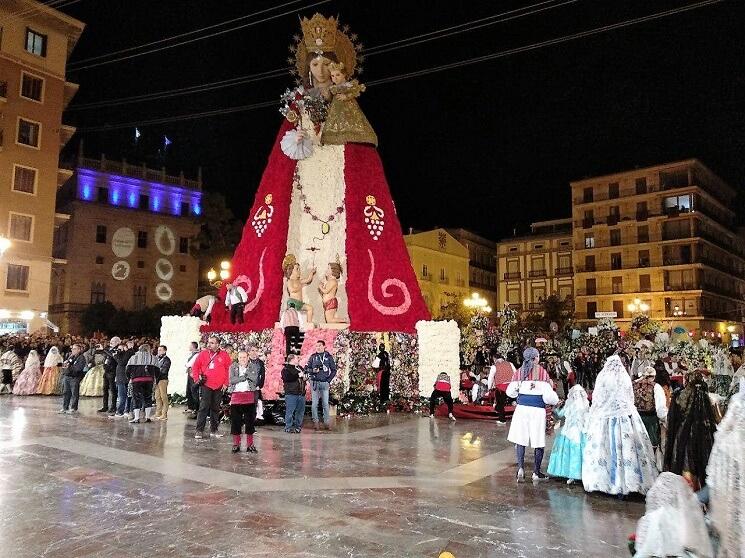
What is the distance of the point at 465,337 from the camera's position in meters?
20.6

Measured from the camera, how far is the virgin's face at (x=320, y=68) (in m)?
17.0

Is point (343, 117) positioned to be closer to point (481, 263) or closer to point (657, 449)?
point (657, 449)

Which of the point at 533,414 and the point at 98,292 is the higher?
the point at 98,292

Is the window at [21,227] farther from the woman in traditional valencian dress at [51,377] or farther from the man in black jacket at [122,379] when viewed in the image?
the man in black jacket at [122,379]

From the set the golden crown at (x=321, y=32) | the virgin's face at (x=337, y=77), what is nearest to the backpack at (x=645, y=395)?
the virgin's face at (x=337, y=77)

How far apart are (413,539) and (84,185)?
46.1 m

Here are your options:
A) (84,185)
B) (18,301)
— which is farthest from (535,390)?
(84,185)

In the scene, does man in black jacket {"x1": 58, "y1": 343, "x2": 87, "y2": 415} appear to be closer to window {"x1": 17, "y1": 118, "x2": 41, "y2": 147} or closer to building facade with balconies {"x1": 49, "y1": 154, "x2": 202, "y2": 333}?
window {"x1": 17, "y1": 118, "x2": 41, "y2": 147}

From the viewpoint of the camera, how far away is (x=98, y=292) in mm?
44906

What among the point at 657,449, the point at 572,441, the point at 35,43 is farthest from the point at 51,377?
the point at 35,43

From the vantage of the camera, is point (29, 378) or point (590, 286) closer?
point (29, 378)

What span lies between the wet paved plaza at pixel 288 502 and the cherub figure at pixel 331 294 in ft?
17.5

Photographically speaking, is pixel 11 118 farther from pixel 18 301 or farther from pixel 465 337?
pixel 465 337

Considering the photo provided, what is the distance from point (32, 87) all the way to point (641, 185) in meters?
47.1
